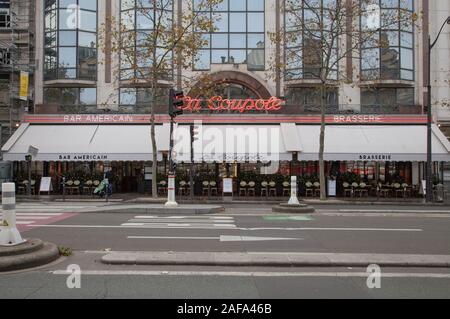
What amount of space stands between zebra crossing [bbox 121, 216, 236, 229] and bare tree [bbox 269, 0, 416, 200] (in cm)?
1049

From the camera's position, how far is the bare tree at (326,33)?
23.7 metres

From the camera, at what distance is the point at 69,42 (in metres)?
30.8

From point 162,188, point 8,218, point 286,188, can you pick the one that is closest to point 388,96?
point 286,188

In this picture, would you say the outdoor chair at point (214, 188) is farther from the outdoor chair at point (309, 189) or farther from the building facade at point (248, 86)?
the outdoor chair at point (309, 189)

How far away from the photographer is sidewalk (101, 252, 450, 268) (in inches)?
304

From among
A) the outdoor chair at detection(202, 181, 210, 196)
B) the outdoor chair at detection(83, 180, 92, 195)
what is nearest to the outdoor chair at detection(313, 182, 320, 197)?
the outdoor chair at detection(202, 181, 210, 196)

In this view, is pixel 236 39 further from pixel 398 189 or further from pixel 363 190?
pixel 398 189

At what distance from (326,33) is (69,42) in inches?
675

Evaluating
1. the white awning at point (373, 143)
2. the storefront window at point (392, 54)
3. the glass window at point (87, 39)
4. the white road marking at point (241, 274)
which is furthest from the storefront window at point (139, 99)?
the white road marking at point (241, 274)

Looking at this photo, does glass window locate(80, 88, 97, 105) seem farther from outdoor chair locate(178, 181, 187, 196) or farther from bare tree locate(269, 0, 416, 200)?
bare tree locate(269, 0, 416, 200)

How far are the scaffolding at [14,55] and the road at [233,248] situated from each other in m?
17.1
